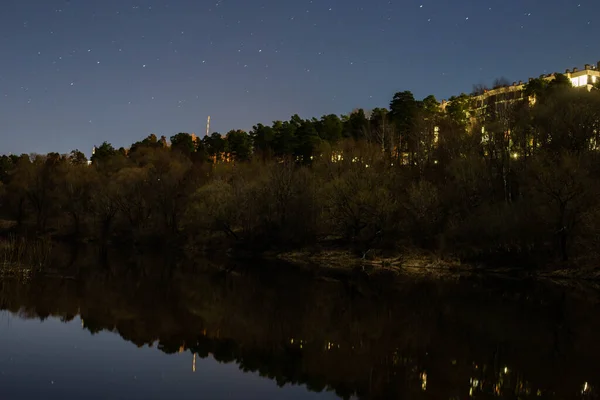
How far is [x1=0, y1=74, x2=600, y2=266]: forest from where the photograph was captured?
44031mm

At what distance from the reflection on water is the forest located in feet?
37.6

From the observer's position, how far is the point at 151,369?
16594 millimetres

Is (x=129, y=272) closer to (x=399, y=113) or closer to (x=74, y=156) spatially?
(x=399, y=113)

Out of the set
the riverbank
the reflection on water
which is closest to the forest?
the riverbank

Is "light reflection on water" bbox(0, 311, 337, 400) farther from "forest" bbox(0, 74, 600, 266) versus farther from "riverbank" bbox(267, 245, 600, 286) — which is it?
"forest" bbox(0, 74, 600, 266)

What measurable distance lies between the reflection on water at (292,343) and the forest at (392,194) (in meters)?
11.5

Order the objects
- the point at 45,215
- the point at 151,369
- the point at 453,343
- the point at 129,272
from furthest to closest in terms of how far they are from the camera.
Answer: the point at 45,215 < the point at 129,272 < the point at 453,343 < the point at 151,369

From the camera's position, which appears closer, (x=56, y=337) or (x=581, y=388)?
(x=581, y=388)

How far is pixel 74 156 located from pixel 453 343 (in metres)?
141

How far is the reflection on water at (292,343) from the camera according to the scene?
14.9 m

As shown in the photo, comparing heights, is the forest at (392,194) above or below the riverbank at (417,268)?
above

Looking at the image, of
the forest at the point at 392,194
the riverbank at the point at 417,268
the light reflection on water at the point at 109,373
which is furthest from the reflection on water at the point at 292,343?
the forest at the point at 392,194

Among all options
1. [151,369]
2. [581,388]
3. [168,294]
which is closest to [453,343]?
[581,388]

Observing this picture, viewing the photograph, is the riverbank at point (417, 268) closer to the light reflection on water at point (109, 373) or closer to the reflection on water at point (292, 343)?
the reflection on water at point (292, 343)
